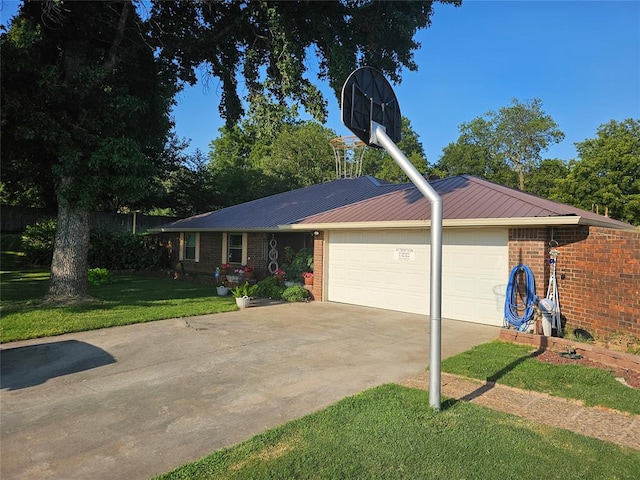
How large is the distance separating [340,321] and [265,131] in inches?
233

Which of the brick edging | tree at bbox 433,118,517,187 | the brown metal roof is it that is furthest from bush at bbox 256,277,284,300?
tree at bbox 433,118,517,187

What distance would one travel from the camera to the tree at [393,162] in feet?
137

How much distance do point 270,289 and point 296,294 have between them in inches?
50.5

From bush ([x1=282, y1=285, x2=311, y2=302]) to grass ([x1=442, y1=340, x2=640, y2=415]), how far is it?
6586 mm

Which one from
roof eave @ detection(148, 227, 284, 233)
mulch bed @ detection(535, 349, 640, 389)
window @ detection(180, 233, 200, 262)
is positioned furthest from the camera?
window @ detection(180, 233, 200, 262)

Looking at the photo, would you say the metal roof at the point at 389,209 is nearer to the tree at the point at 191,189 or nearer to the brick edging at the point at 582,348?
the brick edging at the point at 582,348

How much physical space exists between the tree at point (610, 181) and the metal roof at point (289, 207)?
19.8m

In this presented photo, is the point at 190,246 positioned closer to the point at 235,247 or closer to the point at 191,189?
the point at 235,247

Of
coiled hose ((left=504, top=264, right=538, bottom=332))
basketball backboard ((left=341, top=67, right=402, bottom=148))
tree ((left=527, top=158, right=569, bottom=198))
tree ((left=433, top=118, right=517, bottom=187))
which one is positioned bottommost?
coiled hose ((left=504, top=264, right=538, bottom=332))

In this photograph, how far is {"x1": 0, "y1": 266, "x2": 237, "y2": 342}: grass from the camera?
27.9ft

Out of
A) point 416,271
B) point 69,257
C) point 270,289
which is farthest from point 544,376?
point 69,257

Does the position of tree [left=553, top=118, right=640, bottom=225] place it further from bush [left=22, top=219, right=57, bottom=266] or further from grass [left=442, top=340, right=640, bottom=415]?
bush [left=22, top=219, right=57, bottom=266]

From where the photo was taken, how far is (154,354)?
6836 mm

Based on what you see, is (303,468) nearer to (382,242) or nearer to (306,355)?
(306,355)
